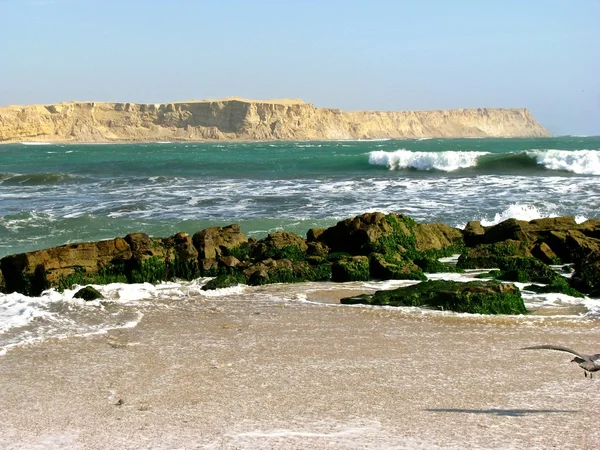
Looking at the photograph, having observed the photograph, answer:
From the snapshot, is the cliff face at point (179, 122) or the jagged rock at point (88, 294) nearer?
the jagged rock at point (88, 294)

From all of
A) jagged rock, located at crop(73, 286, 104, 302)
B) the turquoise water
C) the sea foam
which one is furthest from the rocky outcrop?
the sea foam

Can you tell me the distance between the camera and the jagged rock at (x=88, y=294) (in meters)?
10.1

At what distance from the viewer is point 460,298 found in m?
9.46

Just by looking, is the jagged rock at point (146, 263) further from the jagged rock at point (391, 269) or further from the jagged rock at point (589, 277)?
the jagged rock at point (589, 277)

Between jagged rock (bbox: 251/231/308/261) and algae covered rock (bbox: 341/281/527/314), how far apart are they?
113 inches

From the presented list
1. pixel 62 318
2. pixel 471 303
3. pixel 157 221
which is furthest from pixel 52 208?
pixel 471 303

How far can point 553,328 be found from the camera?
8.53 metres

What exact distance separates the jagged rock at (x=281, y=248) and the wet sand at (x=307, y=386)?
3.70 m

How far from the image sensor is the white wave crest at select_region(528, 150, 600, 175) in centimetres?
3610

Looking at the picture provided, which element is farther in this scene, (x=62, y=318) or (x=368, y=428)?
(x=62, y=318)

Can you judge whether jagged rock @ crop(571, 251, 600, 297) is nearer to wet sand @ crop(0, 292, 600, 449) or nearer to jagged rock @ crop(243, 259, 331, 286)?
wet sand @ crop(0, 292, 600, 449)

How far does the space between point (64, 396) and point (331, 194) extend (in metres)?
20.6

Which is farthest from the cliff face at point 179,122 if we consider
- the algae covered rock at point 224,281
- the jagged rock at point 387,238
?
the algae covered rock at point 224,281

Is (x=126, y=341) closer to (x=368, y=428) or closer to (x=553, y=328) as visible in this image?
(x=368, y=428)
